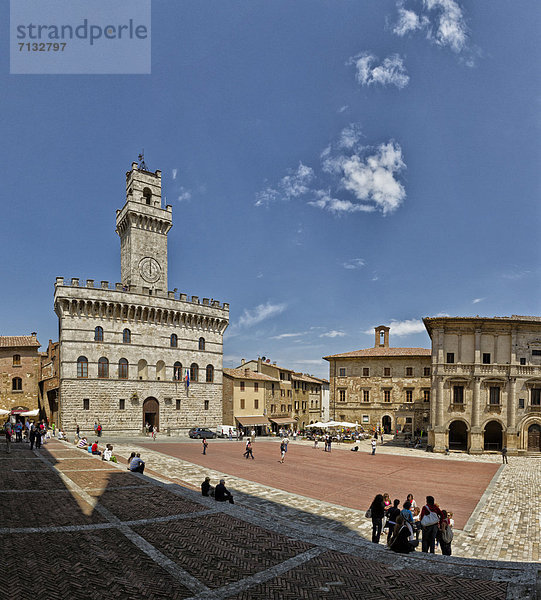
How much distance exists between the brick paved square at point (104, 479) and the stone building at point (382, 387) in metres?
38.3

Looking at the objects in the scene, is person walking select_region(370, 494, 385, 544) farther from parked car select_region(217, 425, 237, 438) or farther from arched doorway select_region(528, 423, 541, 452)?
parked car select_region(217, 425, 237, 438)

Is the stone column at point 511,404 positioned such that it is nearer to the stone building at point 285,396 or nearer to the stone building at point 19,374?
the stone building at point 285,396

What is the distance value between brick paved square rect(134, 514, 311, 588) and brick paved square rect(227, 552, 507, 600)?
91 cm

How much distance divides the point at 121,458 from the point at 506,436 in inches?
1265

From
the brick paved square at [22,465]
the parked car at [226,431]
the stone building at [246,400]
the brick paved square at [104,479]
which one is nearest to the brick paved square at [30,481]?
the brick paved square at [104,479]

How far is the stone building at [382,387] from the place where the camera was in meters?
52.4

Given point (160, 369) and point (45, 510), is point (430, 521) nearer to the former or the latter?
point (45, 510)

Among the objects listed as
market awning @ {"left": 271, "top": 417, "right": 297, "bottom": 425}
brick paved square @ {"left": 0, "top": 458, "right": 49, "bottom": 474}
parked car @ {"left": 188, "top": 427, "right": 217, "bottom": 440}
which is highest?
brick paved square @ {"left": 0, "top": 458, "right": 49, "bottom": 474}

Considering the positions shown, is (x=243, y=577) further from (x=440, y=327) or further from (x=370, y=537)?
(x=440, y=327)

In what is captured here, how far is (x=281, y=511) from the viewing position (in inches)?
635

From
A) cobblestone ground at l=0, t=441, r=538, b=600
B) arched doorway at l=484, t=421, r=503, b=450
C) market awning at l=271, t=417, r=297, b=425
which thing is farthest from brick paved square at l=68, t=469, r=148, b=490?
market awning at l=271, t=417, r=297, b=425

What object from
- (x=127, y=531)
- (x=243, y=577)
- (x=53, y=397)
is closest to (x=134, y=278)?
(x=53, y=397)

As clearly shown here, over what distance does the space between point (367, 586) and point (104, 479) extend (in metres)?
Answer: 13.8

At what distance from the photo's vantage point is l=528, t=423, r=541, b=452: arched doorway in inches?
1473
